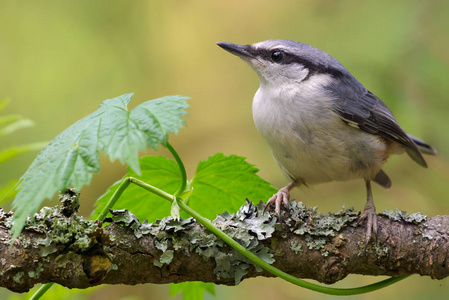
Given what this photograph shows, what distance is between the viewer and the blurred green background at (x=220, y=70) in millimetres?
4062

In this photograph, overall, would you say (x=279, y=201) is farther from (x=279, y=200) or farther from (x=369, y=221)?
(x=369, y=221)

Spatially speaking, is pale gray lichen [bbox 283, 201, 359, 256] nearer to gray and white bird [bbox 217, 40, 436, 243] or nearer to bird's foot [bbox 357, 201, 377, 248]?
bird's foot [bbox 357, 201, 377, 248]

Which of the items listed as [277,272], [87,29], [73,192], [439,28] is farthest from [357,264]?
[87,29]

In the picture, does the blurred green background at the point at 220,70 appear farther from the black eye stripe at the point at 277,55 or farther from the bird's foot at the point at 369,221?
the bird's foot at the point at 369,221

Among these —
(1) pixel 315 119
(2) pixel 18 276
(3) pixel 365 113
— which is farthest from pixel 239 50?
(2) pixel 18 276

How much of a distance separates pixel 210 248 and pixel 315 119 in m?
1.09

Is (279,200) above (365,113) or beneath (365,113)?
beneath

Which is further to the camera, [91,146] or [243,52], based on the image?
[243,52]

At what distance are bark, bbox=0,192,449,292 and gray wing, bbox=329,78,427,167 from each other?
724 millimetres

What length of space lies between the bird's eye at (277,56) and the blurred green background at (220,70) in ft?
4.69

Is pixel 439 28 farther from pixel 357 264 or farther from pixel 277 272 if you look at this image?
pixel 277 272

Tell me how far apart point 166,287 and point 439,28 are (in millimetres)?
3242

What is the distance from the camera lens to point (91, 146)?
4.77 ft

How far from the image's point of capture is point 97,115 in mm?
1583
